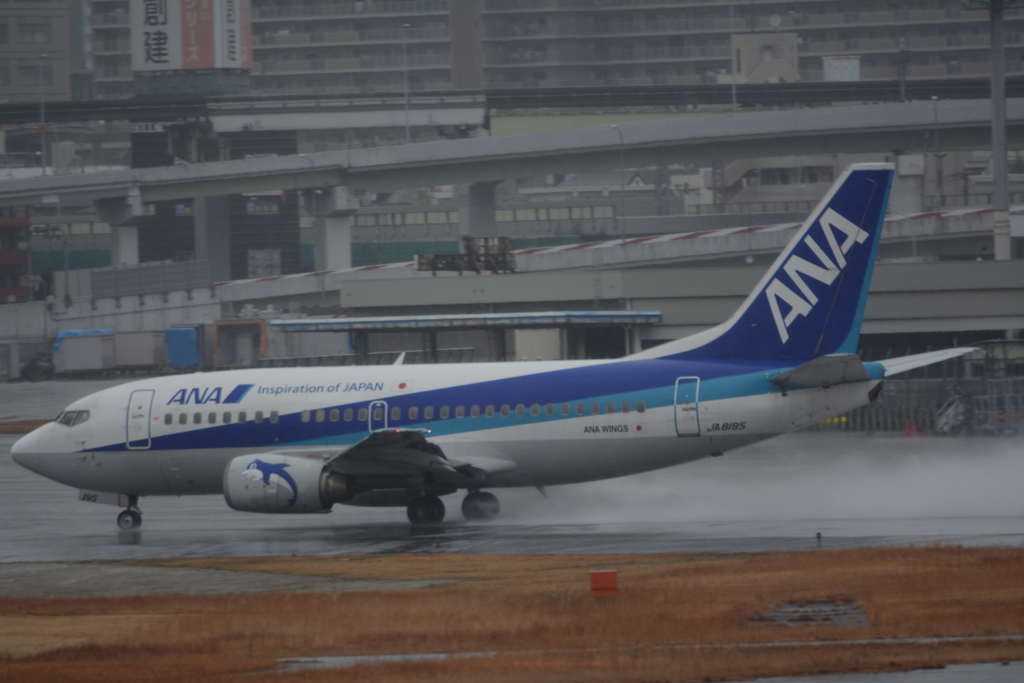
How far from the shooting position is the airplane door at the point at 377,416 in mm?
26828

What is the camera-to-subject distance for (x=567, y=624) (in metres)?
15.7

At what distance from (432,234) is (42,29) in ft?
256

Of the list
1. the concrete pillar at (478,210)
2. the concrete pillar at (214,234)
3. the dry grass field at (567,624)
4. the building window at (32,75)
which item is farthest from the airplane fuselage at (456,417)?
the building window at (32,75)

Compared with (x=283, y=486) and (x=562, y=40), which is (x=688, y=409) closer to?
(x=283, y=486)

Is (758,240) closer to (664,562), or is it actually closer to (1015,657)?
(664,562)

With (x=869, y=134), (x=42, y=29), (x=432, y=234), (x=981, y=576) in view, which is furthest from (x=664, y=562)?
(x=42, y=29)

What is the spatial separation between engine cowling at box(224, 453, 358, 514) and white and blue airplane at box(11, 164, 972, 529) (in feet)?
0.11

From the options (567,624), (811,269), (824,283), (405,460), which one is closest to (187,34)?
(405,460)

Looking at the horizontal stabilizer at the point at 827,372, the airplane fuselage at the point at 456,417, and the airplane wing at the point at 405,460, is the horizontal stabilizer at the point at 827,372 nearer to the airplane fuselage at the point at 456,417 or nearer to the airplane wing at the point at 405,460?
the airplane fuselage at the point at 456,417

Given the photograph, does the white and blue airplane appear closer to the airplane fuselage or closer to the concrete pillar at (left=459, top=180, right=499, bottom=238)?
the airplane fuselage

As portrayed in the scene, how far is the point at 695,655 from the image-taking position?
13.8 metres

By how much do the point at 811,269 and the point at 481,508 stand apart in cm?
956

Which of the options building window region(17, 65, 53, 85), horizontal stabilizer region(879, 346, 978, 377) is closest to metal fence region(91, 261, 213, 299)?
horizontal stabilizer region(879, 346, 978, 377)

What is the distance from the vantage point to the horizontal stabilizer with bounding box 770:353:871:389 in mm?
23922
